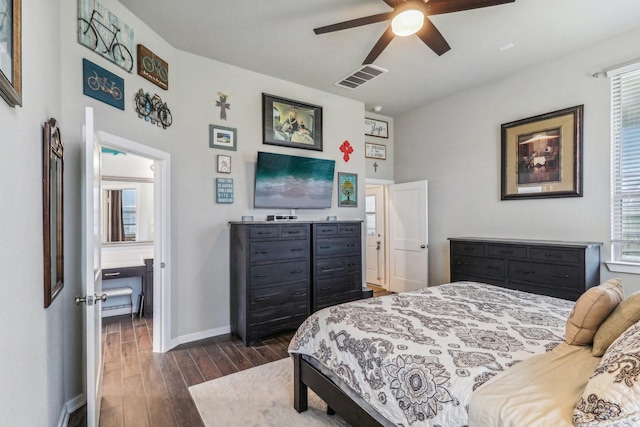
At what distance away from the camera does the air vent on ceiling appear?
3.90m

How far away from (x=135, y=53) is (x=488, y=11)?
127 inches

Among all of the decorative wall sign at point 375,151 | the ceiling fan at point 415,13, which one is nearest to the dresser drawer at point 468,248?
the decorative wall sign at point 375,151

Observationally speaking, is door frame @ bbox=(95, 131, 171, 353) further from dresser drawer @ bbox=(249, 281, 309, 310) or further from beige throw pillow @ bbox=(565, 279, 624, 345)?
beige throw pillow @ bbox=(565, 279, 624, 345)

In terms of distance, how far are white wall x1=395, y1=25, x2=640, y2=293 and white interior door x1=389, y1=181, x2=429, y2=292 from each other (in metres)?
0.23

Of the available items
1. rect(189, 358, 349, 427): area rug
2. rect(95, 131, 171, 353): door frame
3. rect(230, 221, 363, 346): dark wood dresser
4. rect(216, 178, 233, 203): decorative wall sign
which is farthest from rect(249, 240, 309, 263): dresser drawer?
rect(189, 358, 349, 427): area rug

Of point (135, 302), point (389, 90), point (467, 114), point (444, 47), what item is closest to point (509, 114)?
point (467, 114)

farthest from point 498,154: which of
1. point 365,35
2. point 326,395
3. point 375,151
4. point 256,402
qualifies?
point 256,402

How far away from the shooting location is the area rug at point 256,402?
2.12m

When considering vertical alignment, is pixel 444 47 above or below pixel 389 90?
below

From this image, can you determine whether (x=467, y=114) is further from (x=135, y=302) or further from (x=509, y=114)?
(x=135, y=302)

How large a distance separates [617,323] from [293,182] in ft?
11.1

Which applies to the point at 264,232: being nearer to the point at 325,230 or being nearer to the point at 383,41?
the point at 325,230

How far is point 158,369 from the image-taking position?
2.87m

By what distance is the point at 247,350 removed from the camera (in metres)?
→ 3.28
